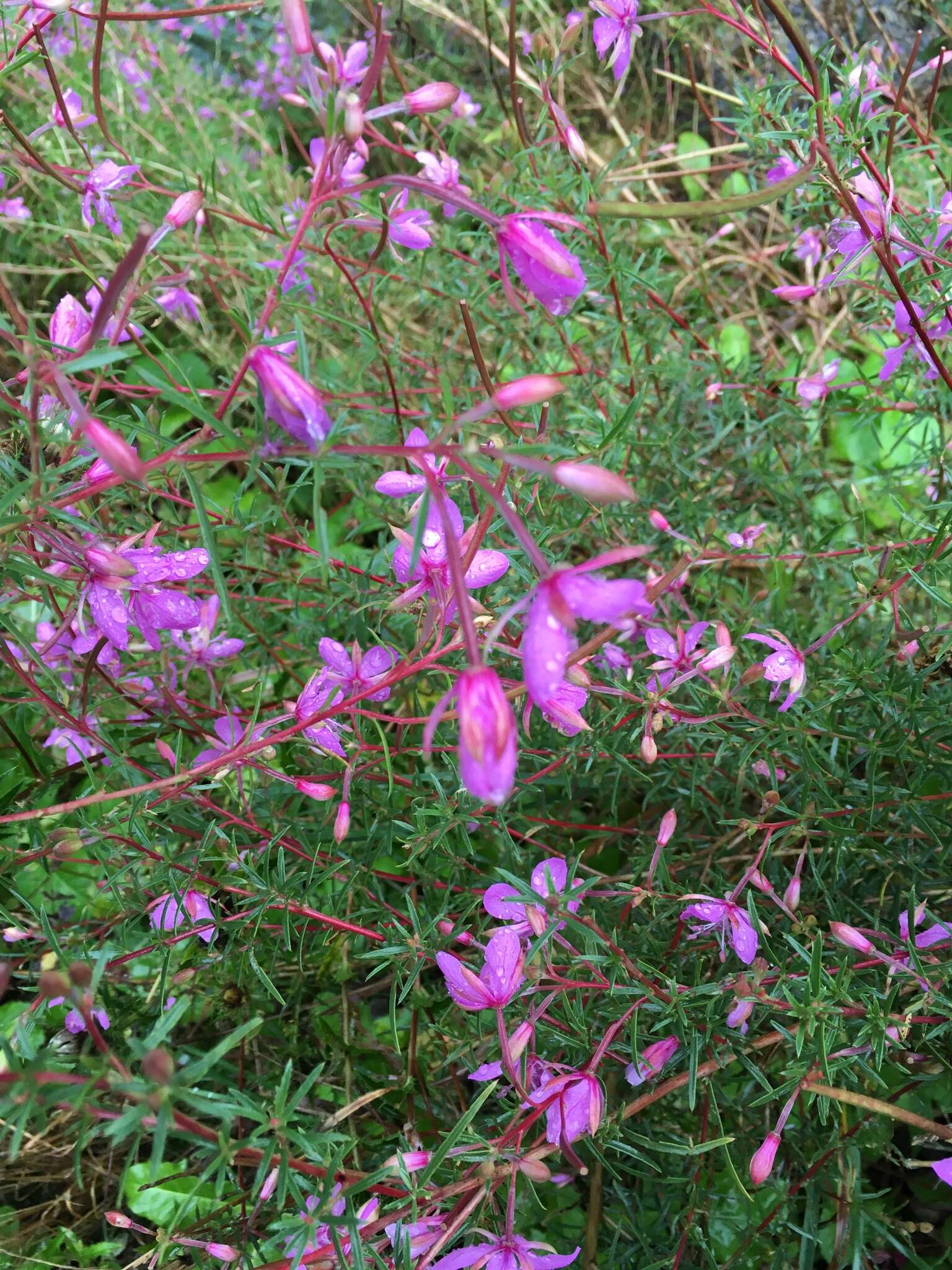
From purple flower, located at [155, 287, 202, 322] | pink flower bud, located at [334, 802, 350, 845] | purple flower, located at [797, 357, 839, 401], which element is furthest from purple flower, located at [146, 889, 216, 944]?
purple flower, located at [797, 357, 839, 401]

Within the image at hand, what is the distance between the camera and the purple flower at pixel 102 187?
1.53 m

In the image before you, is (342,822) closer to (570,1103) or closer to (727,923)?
(570,1103)

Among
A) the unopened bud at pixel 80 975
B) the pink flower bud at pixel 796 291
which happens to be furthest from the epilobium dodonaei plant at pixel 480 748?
the pink flower bud at pixel 796 291

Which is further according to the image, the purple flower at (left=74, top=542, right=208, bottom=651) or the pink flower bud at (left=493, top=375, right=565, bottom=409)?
the purple flower at (left=74, top=542, right=208, bottom=651)

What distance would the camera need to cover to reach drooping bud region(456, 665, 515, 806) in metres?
0.77

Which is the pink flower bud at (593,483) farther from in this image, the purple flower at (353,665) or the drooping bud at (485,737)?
the purple flower at (353,665)

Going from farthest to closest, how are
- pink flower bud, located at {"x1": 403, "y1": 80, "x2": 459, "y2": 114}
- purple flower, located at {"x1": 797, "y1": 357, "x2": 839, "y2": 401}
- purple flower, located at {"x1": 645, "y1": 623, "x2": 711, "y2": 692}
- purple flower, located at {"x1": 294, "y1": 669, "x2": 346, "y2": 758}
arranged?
1. purple flower, located at {"x1": 797, "y1": 357, "x2": 839, "y2": 401}
2. purple flower, located at {"x1": 645, "y1": 623, "x2": 711, "y2": 692}
3. purple flower, located at {"x1": 294, "y1": 669, "x2": 346, "y2": 758}
4. pink flower bud, located at {"x1": 403, "y1": 80, "x2": 459, "y2": 114}

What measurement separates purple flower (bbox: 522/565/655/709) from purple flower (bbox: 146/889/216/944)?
79 cm

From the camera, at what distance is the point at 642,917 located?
163 cm

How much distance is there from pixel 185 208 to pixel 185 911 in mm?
948

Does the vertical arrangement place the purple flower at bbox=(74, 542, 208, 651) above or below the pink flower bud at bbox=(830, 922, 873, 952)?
above

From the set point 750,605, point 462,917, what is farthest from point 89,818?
point 750,605

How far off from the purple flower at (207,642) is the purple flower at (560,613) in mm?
1006

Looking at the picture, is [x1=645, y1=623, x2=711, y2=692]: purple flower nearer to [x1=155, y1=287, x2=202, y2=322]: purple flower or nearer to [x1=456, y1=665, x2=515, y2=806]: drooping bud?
[x1=456, y1=665, x2=515, y2=806]: drooping bud
